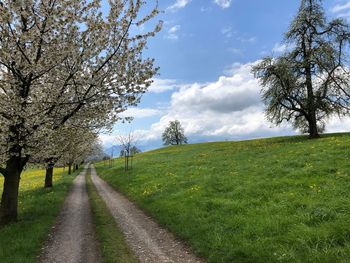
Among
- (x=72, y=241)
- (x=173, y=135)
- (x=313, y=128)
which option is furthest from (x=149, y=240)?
(x=173, y=135)

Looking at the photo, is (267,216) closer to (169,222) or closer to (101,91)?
(169,222)

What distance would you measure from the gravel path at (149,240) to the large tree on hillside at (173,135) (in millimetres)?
131362

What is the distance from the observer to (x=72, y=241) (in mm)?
14266

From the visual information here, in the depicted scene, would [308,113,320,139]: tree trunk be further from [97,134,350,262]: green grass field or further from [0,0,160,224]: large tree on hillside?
[0,0,160,224]: large tree on hillside

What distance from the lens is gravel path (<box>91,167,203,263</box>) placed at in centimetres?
1172

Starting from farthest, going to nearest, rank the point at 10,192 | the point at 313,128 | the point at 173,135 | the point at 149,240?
1. the point at 173,135
2. the point at 313,128
3. the point at 10,192
4. the point at 149,240

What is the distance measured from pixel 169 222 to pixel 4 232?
8.62 metres

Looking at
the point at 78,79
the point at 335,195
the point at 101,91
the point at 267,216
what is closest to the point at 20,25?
the point at 78,79

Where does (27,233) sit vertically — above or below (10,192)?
below

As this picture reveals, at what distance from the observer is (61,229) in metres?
16.7

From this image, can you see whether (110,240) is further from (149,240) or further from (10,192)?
(10,192)

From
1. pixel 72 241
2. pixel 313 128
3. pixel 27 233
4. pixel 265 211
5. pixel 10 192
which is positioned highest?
pixel 313 128

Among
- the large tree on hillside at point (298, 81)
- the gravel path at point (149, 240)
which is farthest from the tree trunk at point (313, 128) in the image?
the gravel path at point (149, 240)

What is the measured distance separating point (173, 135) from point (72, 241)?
455 feet
